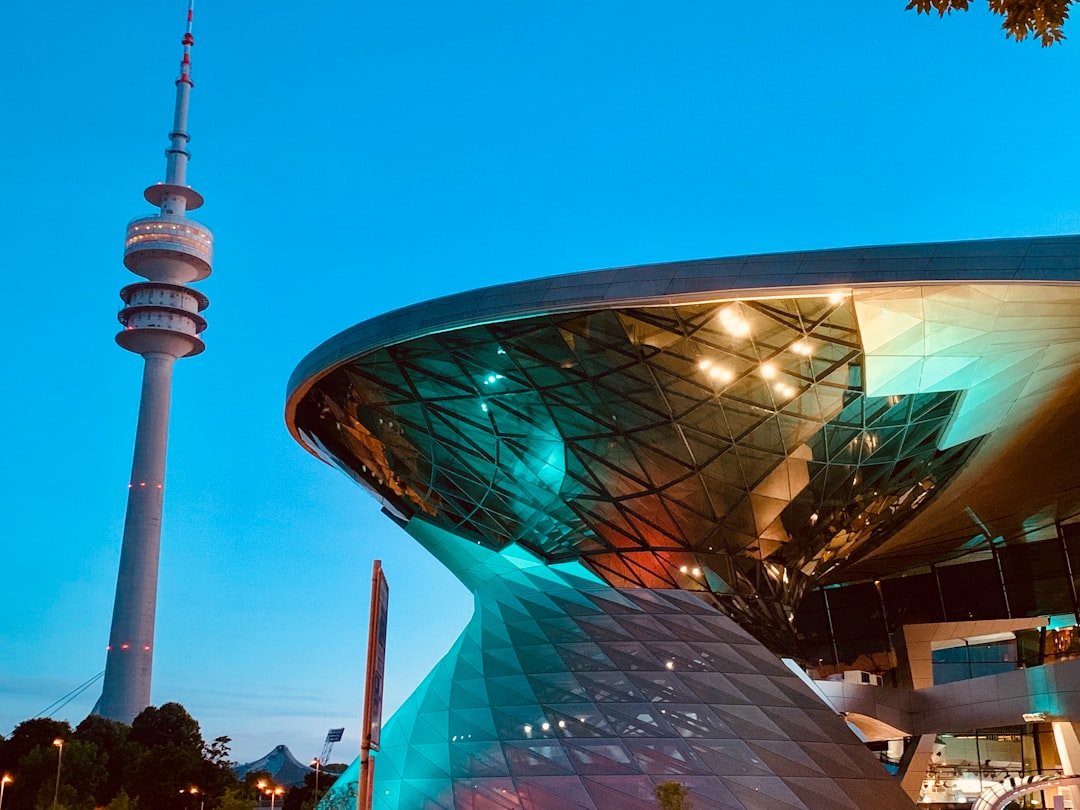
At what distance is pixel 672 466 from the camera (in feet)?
96.7

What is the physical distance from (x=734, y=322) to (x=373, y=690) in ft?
47.6

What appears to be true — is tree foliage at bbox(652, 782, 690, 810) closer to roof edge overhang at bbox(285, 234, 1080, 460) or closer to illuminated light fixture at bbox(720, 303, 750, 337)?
illuminated light fixture at bbox(720, 303, 750, 337)

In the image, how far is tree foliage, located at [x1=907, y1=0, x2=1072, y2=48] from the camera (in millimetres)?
6660

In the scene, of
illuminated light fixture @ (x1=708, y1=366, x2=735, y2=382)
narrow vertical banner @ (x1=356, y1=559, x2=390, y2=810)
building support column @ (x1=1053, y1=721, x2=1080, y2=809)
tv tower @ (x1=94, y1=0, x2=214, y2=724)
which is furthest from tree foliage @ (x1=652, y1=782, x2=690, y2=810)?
tv tower @ (x1=94, y1=0, x2=214, y2=724)

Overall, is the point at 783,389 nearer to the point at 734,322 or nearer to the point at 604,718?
the point at 734,322

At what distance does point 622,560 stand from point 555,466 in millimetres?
3778

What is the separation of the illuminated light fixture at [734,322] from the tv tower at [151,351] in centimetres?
9272

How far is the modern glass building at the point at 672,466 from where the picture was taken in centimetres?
2348

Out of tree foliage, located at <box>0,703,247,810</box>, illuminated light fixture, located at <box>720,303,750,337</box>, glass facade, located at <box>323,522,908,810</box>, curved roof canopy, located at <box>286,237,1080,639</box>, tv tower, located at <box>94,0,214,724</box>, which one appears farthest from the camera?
tv tower, located at <box>94,0,214,724</box>

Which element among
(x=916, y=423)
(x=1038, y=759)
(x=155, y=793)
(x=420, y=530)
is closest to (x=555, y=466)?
(x=420, y=530)

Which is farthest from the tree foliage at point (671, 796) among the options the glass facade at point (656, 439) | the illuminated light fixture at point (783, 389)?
the illuminated light fixture at point (783, 389)

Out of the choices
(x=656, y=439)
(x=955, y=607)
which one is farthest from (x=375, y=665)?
(x=955, y=607)

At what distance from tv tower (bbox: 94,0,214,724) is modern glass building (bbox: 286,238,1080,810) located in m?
78.7

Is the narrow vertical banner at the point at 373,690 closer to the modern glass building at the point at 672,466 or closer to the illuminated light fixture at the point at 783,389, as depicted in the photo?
the modern glass building at the point at 672,466
